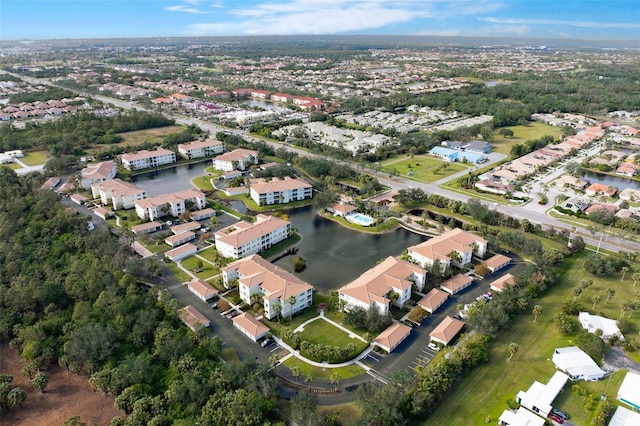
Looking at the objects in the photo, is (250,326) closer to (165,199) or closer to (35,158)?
(165,199)

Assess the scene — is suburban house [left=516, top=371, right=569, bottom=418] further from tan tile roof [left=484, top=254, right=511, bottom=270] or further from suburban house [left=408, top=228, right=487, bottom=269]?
tan tile roof [left=484, top=254, right=511, bottom=270]

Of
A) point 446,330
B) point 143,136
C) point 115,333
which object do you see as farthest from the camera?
point 143,136

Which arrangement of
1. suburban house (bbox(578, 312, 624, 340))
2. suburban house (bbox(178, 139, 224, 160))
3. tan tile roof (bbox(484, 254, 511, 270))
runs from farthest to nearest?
suburban house (bbox(178, 139, 224, 160))
tan tile roof (bbox(484, 254, 511, 270))
suburban house (bbox(578, 312, 624, 340))

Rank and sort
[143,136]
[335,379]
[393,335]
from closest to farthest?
[335,379], [393,335], [143,136]

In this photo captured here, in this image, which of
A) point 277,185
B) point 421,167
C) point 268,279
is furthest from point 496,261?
point 421,167

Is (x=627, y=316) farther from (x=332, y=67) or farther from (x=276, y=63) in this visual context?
(x=276, y=63)

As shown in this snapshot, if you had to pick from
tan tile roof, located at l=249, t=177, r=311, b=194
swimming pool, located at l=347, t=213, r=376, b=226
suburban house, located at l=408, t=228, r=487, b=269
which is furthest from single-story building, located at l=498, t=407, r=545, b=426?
tan tile roof, located at l=249, t=177, r=311, b=194

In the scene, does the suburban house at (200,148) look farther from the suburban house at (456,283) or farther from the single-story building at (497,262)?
the single-story building at (497,262)
